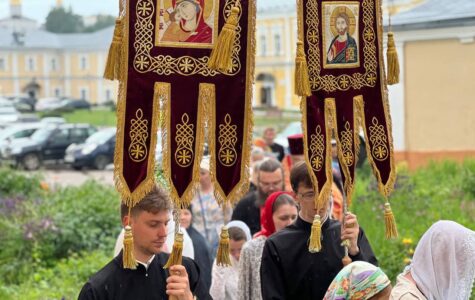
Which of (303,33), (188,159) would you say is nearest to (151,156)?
(188,159)

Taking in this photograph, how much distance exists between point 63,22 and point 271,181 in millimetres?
106153

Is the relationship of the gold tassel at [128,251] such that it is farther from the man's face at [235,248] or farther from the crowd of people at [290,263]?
the man's face at [235,248]

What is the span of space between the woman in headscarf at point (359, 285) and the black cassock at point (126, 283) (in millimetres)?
951

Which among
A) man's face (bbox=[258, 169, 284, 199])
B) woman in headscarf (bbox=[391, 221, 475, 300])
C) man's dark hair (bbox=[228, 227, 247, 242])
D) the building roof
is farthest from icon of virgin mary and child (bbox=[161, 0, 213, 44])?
the building roof

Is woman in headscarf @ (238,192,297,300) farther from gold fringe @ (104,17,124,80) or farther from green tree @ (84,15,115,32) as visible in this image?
green tree @ (84,15,115,32)

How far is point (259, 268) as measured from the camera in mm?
7008

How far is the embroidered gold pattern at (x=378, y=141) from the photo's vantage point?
22.3 feet

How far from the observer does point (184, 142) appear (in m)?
6.14

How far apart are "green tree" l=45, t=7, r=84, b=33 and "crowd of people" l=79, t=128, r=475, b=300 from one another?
103 metres

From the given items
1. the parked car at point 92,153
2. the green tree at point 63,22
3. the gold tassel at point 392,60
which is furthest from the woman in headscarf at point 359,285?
the green tree at point 63,22

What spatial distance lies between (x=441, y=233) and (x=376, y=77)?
1.71m

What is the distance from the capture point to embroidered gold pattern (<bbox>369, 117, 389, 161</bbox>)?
6793mm

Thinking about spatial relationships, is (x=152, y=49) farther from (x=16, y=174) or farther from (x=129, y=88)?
(x=16, y=174)

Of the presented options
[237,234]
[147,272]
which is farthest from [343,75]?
[237,234]
